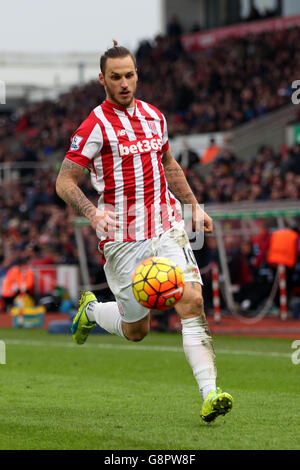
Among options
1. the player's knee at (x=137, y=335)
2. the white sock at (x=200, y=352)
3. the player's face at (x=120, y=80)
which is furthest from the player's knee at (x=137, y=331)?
the player's face at (x=120, y=80)

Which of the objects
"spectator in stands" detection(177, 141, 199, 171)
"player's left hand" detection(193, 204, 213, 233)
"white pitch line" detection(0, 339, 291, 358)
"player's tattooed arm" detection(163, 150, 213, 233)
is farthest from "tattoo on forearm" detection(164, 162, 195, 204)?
"spectator in stands" detection(177, 141, 199, 171)

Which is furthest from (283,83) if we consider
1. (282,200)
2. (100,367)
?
(100,367)

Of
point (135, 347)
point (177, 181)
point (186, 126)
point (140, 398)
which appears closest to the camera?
point (177, 181)

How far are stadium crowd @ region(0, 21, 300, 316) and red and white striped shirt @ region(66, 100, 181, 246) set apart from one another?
12.9 metres

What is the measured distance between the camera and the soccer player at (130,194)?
271 inches

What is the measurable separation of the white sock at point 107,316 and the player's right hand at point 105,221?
114 cm

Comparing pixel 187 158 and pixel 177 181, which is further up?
pixel 177 181

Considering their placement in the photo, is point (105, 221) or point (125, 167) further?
point (125, 167)

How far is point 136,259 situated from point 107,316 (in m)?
0.79

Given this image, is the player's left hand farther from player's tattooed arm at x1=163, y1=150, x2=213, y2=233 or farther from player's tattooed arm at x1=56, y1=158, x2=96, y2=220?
player's tattooed arm at x1=56, y1=158, x2=96, y2=220

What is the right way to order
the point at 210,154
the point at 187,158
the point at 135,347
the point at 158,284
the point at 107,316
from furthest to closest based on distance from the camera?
the point at 210,154, the point at 187,158, the point at 135,347, the point at 107,316, the point at 158,284

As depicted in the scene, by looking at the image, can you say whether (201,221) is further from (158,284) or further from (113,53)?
(113,53)

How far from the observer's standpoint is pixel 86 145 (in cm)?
699

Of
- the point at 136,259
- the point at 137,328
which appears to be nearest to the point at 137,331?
the point at 137,328
